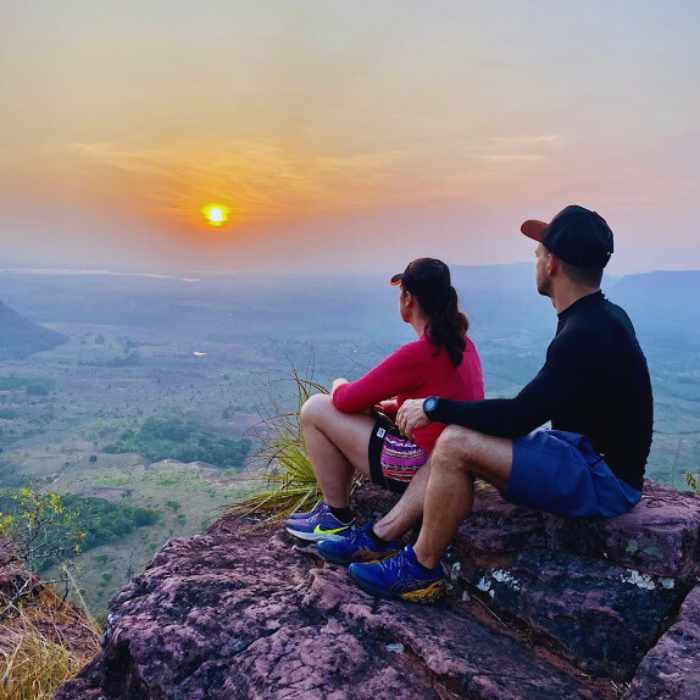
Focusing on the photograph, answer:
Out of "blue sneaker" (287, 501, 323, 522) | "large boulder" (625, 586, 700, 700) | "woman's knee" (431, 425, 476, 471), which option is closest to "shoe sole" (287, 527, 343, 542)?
"blue sneaker" (287, 501, 323, 522)

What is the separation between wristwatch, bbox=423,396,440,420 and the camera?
2836 mm

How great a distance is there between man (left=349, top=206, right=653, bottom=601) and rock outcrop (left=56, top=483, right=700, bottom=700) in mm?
230

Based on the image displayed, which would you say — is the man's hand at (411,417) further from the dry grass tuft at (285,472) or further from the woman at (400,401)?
the dry grass tuft at (285,472)

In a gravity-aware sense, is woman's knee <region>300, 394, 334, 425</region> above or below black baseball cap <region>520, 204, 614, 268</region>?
below

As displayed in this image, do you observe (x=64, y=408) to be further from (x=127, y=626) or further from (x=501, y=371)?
(x=127, y=626)

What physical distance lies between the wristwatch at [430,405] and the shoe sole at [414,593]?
912mm

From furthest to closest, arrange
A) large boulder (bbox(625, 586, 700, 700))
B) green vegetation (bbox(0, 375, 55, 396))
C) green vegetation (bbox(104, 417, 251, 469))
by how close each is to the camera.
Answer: green vegetation (bbox(0, 375, 55, 396)) < green vegetation (bbox(104, 417, 251, 469)) < large boulder (bbox(625, 586, 700, 700))

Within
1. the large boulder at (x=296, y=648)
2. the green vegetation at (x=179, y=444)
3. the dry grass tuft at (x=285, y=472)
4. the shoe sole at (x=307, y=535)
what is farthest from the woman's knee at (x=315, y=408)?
the green vegetation at (x=179, y=444)

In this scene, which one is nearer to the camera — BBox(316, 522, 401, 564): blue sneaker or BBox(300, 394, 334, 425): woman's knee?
BBox(316, 522, 401, 564): blue sneaker

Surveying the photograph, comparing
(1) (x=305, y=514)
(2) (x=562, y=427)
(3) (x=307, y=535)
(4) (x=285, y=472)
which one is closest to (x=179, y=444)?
(4) (x=285, y=472)

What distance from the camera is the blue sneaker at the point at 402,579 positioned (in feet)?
9.66

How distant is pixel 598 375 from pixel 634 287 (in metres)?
201

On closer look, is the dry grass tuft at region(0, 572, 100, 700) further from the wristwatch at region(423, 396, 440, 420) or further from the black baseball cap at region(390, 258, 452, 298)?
the black baseball cap at region(390, 258, 452, 298)

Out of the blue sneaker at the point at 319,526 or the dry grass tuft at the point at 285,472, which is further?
the dry grass tuft at the point at 285,472
